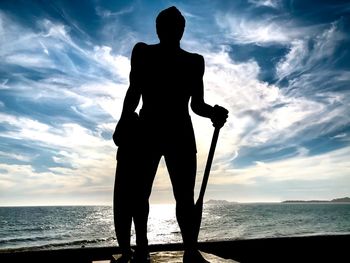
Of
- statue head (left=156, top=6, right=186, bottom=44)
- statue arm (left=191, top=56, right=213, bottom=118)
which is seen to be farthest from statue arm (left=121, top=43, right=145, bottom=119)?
statue arm (left=191, top=56, right=213, bottom=118)

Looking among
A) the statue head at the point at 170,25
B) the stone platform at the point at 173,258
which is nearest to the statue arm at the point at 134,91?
the statue head at the point at 170,25

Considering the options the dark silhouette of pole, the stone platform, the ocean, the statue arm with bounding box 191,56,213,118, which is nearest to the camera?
the stone platform

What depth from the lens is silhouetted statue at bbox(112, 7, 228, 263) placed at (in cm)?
317

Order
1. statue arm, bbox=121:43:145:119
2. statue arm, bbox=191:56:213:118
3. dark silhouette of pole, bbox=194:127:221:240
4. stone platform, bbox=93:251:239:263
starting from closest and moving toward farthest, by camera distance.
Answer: stone platform, bbox=93:251:239:263, dark silhouette of pole, bbox=194:127:221:240, statue arm, bbox=121:43:145:119, statue arm, bbox=191:56:213:118

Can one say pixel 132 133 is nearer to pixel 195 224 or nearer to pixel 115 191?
pixel 115 191

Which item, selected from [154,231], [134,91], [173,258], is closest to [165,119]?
[134,91]

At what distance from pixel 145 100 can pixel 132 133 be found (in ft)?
1.21

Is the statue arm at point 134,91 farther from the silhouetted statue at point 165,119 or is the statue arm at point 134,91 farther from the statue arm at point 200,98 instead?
the statue arm at point 200,98

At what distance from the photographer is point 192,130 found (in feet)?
10.8

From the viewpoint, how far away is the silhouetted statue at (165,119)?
317 cm

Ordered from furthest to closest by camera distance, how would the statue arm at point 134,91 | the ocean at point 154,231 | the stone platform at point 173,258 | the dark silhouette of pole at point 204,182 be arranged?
the ocean at point 154,231
the statue arm at point 134,91
the dark silhouette of pole at point 204,182
the stone platform at point 173,258

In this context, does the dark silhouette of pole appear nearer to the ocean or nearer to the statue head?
the statue head

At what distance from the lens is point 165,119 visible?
321 cm

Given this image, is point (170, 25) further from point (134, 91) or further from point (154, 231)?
point (154, 231)
